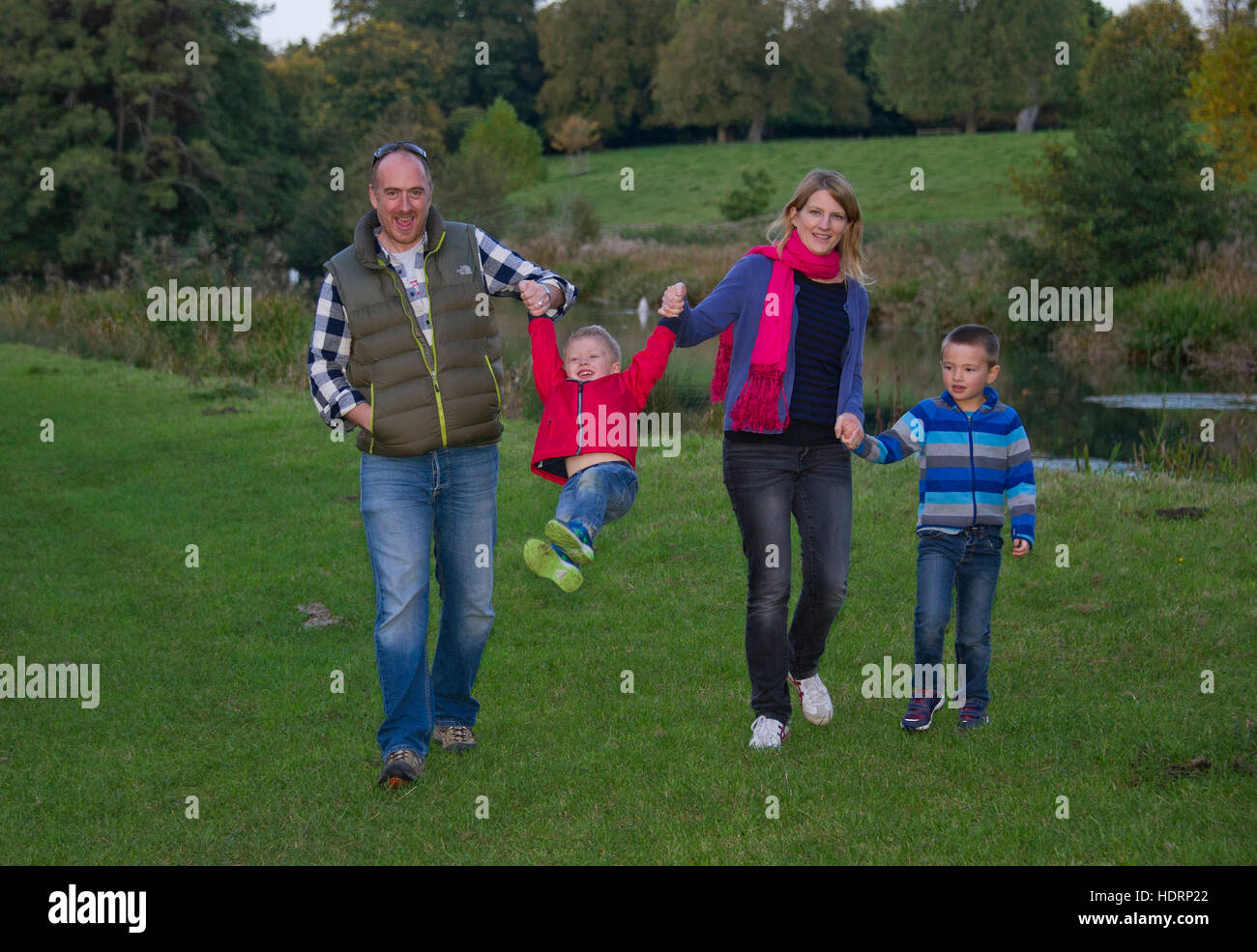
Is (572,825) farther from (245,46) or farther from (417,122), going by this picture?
(417,122)

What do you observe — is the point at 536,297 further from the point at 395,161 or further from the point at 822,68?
the point at 822,68

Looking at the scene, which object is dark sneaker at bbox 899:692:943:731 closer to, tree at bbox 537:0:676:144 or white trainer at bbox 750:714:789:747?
white trainer at bbox 750:714:789:747

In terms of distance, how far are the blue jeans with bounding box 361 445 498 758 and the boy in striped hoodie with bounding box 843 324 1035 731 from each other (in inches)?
78.9

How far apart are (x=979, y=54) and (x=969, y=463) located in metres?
79.6

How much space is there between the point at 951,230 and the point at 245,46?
26.9m

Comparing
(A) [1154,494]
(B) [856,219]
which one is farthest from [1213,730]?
(A) [1154,494]

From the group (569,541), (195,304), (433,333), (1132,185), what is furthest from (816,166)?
(433,333)

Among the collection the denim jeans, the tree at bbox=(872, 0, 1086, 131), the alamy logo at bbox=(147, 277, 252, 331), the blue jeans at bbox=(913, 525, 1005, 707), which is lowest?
the blue jeans at bbox=(913, 525, 1005, 707)

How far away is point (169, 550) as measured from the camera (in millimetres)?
10438

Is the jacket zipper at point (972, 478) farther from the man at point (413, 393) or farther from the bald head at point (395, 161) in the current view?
the bald head at point (395, 161)

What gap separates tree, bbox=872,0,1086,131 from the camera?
3046 inches

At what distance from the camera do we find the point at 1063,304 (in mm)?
29828

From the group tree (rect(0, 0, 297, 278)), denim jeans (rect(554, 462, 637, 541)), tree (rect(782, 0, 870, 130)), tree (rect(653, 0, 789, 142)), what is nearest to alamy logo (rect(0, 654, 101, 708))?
denim jeans (rect(554, 462, 637, 541))

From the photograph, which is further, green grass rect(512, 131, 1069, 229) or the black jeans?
green grass rect(512, 131, 1069, 229)
